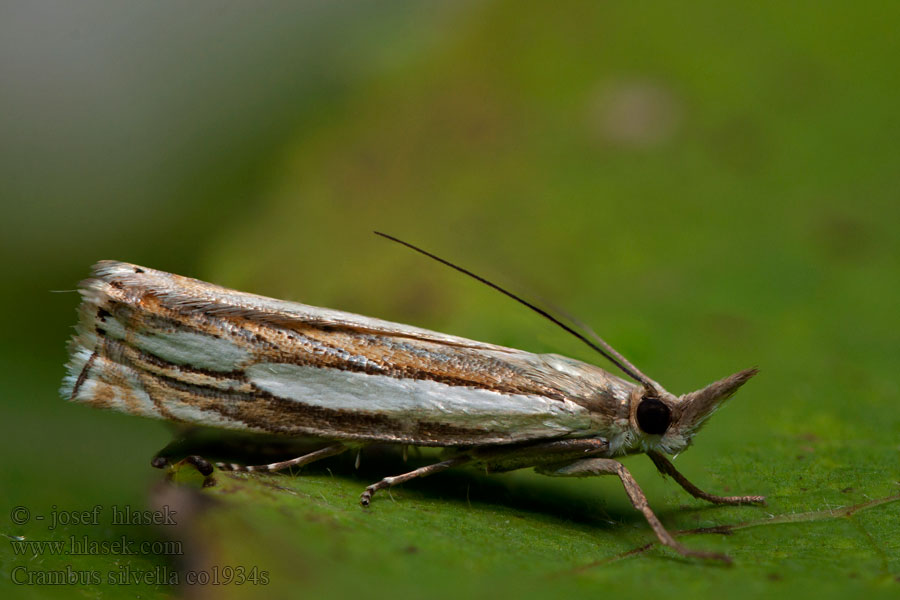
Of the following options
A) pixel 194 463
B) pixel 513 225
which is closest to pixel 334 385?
pixel 194 463

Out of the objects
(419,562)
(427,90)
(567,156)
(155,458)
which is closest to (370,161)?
(427,90)

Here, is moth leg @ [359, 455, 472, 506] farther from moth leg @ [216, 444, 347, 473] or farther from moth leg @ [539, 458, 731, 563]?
moth leg @ [539, 458, 731, 563]

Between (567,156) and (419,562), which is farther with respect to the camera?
(567,156)

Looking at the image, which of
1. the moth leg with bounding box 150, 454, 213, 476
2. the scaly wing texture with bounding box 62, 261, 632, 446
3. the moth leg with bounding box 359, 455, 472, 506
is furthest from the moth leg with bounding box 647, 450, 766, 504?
the moth leg with bounding box 150, 454, 213, 476

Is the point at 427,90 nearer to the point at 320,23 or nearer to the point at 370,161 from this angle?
the point at 370,161

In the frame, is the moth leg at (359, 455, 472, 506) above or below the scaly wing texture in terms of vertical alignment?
below

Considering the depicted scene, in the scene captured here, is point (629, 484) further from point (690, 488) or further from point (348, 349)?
point (348, 349)
